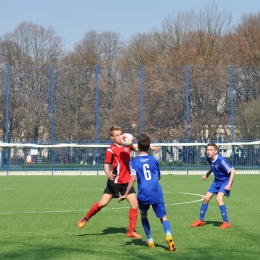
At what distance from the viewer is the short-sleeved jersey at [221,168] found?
40.9 feet

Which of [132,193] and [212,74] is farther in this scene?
[212,74]

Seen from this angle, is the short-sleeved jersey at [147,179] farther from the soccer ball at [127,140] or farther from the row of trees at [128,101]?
the row of trees at [128,101]

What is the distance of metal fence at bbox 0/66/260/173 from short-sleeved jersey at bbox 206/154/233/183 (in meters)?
26.9

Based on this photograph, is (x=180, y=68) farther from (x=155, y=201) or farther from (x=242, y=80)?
(x=155, y=201)

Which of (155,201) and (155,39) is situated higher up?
(155,39)

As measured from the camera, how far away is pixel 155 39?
63656 mm

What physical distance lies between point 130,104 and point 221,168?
2978 centimetres

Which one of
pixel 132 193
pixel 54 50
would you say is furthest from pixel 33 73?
pixel 132 193

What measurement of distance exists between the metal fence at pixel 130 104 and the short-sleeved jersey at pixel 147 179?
29.9 metres

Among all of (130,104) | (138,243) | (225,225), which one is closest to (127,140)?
(138,243)

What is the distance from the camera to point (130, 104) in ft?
138

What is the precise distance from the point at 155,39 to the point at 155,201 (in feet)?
181

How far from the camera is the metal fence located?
4062 centimetres

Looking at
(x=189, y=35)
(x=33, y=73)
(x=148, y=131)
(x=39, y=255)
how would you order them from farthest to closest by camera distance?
1. (x=189, y=35)
2. (x=33, y=73)
3. (x=148, y=131)
4. (x=39, y=255)
